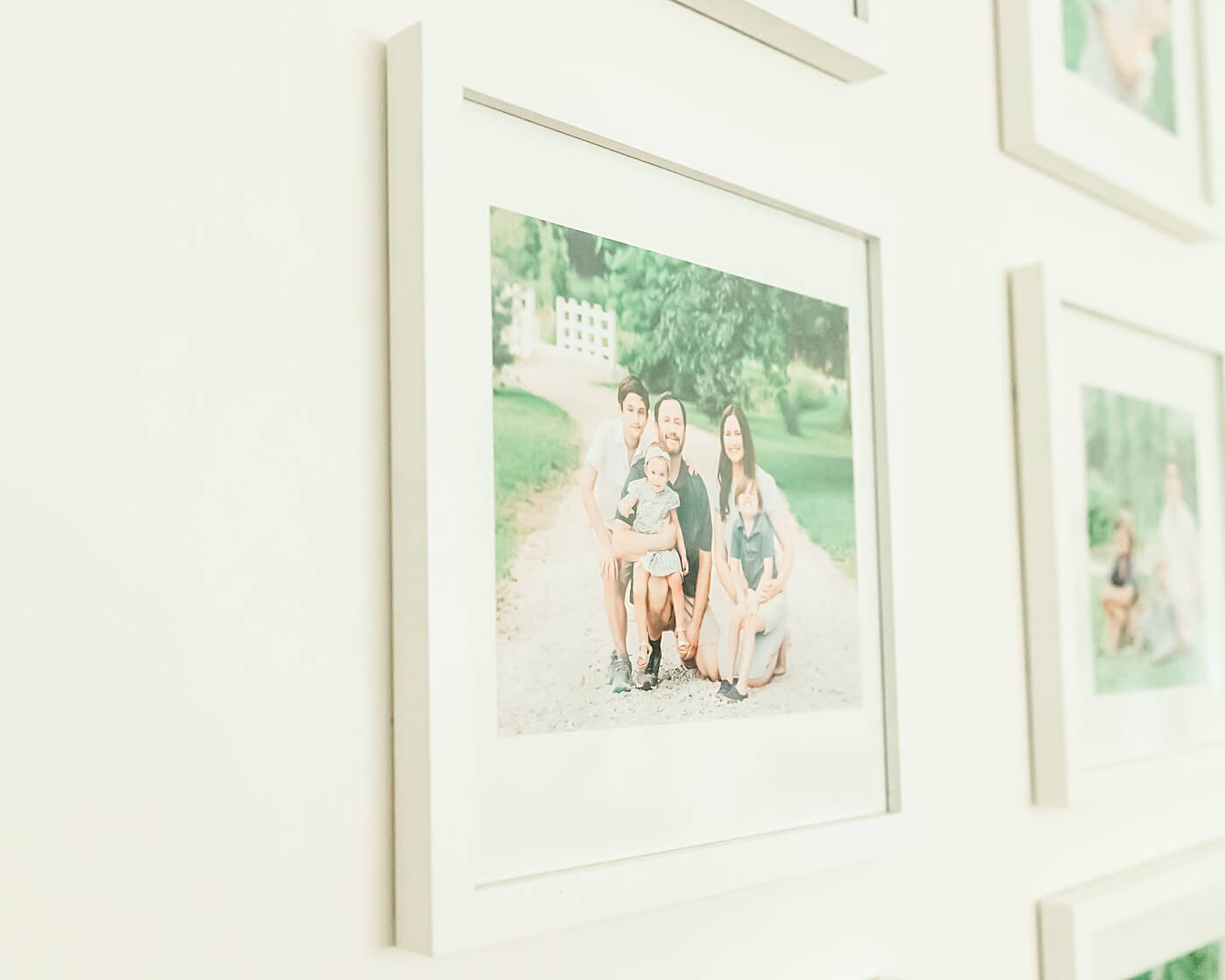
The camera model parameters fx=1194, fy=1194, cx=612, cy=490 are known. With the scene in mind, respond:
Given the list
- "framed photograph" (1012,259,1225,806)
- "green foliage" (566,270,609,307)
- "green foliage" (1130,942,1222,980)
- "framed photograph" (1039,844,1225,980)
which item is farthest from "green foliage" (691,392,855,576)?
"green foliage" (1130,942,1222,980)

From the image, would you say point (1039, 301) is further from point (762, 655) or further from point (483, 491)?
point (483, 491)

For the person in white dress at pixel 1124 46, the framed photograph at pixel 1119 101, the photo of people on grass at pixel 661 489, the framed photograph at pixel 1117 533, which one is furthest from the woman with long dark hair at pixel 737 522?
the person in white dress at pixel 1124 46

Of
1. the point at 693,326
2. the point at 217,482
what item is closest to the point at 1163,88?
the point at 693,326

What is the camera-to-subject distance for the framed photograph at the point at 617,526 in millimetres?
443

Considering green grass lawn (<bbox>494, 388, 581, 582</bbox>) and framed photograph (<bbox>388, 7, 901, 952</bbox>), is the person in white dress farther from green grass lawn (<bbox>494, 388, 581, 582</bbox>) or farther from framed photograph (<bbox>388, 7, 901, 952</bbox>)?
green grass lawn (<bbox>494, 388, 581, 582</bbox>)

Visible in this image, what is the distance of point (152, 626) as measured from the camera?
384 millimetres

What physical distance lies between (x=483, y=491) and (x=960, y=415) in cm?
41

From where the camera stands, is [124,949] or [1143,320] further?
[1143,320]

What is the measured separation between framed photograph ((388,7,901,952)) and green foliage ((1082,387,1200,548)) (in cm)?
27

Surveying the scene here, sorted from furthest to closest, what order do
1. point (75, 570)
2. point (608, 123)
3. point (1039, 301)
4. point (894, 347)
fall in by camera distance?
1. point (1039, 301)
2. point (894, 347)
3. point (608, 123)
4. point (75, 570)

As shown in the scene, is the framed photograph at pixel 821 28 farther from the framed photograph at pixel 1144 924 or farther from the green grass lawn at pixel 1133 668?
the framed photograph at pixel 1144 924

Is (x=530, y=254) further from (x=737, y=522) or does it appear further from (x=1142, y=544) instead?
(x=1142, y=544)

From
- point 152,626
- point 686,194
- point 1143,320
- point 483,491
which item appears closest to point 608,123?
point 686,194

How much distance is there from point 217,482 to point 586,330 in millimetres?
177
